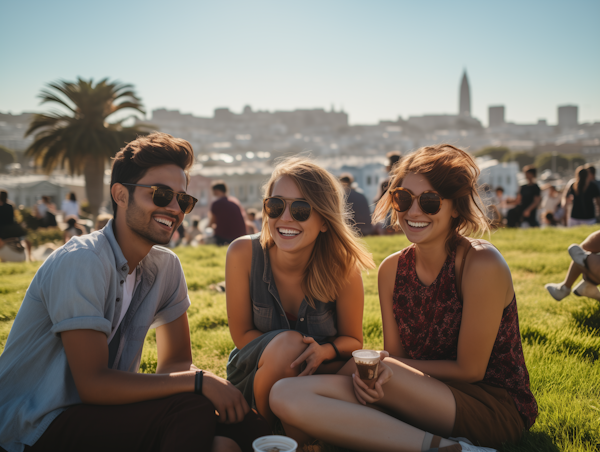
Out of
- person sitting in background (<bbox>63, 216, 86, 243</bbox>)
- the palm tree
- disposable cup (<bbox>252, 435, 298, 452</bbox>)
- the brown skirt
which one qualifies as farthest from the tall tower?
disposable cup (<bbox>252, 435, 298, 452</bbox>)

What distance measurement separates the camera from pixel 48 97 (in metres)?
18.4

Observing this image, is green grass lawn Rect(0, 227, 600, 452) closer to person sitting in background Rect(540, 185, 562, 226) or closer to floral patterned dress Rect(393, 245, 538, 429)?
floral patterned dress Rect(393, 245, 538, 429)

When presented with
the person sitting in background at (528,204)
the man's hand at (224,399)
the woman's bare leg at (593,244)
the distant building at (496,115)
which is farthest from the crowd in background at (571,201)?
the distant building at (496,115)

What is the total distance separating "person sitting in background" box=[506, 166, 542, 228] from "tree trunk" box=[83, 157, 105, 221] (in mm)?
15518

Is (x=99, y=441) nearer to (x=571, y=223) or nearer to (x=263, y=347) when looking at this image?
(x=263, y=347)

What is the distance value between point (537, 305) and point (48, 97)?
19.4 meters

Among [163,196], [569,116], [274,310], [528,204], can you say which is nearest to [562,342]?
[274,310]

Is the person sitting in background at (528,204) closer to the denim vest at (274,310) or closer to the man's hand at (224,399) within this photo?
the denim vest at (274,310)

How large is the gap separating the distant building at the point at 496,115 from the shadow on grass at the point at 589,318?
193840 mm

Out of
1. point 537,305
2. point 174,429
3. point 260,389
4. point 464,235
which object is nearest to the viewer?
point 174,429

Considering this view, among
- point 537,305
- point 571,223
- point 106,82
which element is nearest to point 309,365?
point 537,305

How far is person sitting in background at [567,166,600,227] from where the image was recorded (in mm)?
8227

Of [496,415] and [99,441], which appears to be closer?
[99,441]

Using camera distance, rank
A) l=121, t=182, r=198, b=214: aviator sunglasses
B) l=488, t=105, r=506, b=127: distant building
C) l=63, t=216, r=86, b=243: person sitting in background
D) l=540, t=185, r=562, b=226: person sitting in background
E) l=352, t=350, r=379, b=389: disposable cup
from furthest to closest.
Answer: l=488, t=105, r=506, b=127: distant building
l=540, t=185, r=562, b=226: person sitting in background
l=63, t=216, r=86, b=243: person sitting in background
l=121, t=182, r=198, b=214: aviator sunglasses
l=352, t=350, r=379, b=389: disposable cup
